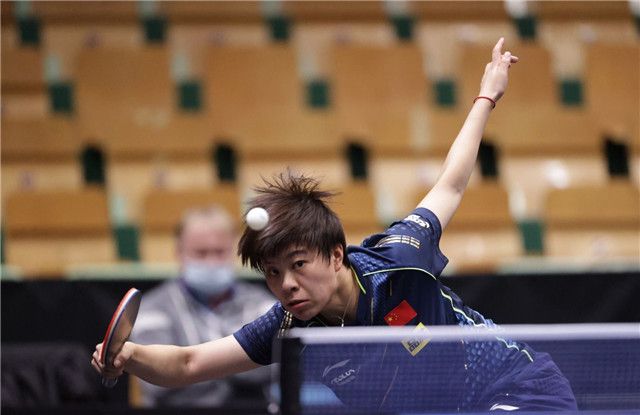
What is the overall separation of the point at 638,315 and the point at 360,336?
3621 millimetres

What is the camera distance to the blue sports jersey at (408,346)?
214 cm

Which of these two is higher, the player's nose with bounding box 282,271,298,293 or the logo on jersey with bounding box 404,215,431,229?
the logo on jersey with bounding box 404,215,431,229

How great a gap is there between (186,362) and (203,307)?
87.6 inches

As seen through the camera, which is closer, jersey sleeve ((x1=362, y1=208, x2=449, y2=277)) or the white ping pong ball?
the white ping pong ball

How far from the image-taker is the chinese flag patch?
2.54 metres

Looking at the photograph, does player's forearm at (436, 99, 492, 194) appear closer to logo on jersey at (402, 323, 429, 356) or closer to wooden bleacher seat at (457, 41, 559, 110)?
logo on jersey at (402, 323, 429, 356)

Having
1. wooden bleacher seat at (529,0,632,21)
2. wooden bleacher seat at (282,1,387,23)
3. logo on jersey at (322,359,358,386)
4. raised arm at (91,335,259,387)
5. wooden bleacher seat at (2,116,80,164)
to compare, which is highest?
wooden bleacher seat at (282,1,387,23)

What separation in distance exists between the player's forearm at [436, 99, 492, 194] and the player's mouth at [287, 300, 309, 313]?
1.81 feet

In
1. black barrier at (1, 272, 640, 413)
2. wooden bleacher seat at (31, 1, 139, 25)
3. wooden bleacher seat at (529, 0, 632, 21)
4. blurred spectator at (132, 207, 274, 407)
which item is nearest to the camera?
blurred spectator at (132, 207, 274, 407)

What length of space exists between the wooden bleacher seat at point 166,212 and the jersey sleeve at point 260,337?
11.2 feet

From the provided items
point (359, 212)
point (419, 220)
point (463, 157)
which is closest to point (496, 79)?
point (463, 157)

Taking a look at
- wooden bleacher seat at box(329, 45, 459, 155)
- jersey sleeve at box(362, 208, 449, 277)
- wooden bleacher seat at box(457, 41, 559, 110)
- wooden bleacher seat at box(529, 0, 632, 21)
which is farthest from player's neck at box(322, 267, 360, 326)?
wooden bleacher seat at box(529, 0, 632, 21)

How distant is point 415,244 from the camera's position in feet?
8.45

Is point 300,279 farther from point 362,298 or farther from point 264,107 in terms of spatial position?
point 264,107
